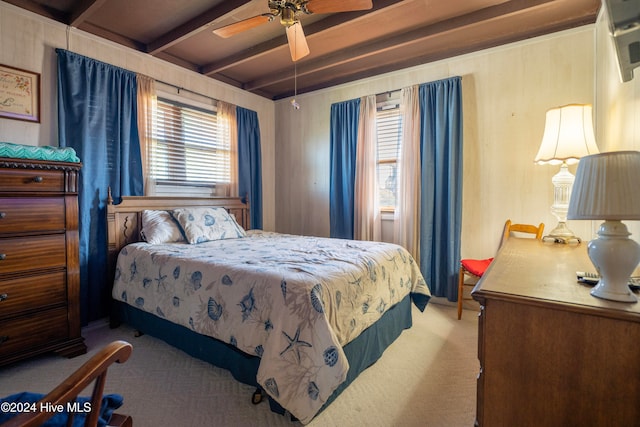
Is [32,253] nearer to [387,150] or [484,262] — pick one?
[387,150]

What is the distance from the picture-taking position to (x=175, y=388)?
184cm

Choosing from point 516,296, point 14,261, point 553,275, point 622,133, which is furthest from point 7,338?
point 622,133

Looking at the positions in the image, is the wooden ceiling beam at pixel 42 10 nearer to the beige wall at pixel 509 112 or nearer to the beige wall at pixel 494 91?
the beige wall at pixel 494 91

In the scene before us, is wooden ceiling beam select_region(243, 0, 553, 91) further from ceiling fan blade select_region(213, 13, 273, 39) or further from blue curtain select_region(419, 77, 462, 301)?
ceiling fan blade select_region(213, 13, 273, 39)

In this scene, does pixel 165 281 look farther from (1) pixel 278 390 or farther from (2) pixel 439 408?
(2) pixel 439 408

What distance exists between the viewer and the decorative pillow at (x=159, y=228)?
276 cm

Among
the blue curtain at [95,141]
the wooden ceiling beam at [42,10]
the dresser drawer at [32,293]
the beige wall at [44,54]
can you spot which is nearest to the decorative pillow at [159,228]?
the blue curtain at [95,141]

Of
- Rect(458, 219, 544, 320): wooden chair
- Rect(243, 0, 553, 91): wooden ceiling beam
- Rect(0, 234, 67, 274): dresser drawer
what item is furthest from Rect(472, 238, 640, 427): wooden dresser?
Rect(0, 234, 67, 274): dresser drawer

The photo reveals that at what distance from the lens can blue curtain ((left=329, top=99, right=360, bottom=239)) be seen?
383cm

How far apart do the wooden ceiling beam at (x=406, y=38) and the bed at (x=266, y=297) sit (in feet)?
6.38

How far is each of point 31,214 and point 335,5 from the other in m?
2.40

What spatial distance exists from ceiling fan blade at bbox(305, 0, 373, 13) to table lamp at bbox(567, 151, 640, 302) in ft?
5.14

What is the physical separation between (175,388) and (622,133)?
9.64ft

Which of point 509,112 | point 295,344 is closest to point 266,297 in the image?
point 295,344
